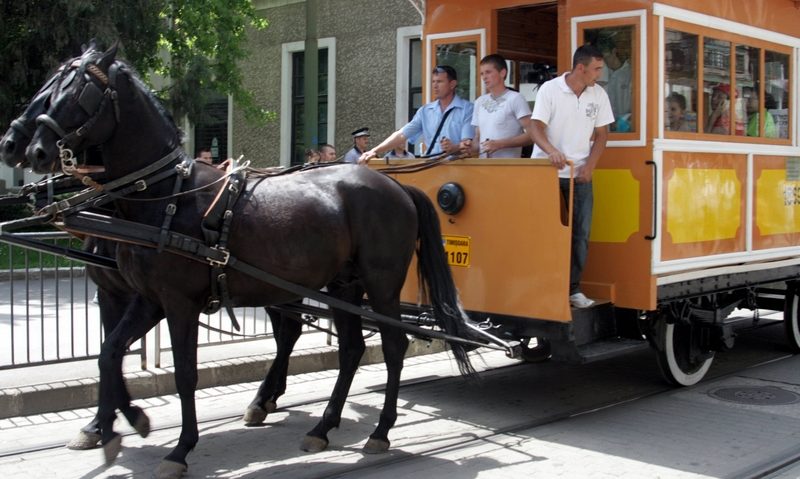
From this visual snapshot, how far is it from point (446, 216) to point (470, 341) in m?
1.19

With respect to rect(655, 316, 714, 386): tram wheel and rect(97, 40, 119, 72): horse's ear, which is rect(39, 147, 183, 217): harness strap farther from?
rect(655, 316, 714, 386): tram wheel

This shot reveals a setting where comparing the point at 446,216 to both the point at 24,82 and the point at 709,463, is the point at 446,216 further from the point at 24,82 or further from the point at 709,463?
the point at 24,82

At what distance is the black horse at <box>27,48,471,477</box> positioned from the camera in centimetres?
477

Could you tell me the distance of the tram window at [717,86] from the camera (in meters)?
6.94

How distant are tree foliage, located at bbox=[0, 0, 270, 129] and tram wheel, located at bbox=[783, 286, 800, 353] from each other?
11.3 meters

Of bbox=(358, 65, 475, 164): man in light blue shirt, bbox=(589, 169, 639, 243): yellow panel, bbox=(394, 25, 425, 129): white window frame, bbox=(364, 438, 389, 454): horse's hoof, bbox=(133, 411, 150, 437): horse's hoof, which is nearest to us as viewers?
bbox=(133, 411, 150, 437): horse's hoof

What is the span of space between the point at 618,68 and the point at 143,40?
12192 mm

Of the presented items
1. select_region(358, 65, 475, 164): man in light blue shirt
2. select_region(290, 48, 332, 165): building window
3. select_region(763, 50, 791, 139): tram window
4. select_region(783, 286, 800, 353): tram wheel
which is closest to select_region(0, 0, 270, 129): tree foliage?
select_region(290, 48, 332, 165): building window

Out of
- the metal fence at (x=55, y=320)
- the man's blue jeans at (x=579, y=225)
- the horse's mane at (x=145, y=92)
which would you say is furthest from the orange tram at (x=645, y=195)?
the metal fence at (x=55, y=320)

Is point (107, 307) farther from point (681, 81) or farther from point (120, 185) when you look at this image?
point (681, 81)

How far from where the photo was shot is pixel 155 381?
23.0 ft

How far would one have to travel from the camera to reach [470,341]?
5.76 m

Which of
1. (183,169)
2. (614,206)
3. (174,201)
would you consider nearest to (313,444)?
(174,201)

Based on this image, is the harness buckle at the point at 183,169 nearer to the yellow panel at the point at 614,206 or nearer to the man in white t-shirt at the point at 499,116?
the man in white t-shirt at the point at 499,116
